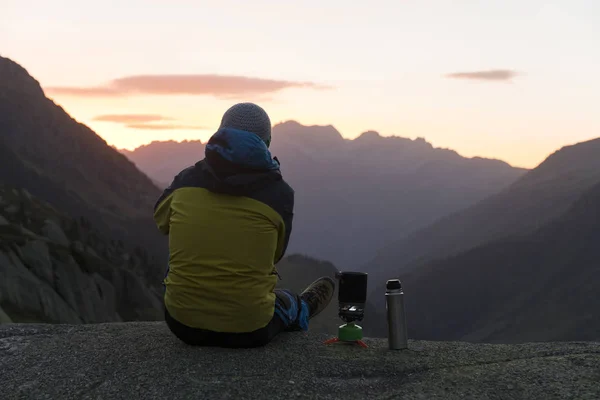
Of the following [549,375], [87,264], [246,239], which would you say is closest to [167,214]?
[246,239]

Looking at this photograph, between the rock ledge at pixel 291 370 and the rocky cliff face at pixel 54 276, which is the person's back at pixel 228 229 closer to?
the rock ledge at pixel 291 370

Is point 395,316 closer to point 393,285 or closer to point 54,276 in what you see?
point 393,285

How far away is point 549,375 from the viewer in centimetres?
646

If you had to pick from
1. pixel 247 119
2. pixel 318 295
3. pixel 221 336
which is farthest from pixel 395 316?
pixel 247 119

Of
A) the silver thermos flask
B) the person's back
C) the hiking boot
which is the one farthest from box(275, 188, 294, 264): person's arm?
the hiking boot

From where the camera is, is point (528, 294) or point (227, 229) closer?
point (227, 229)

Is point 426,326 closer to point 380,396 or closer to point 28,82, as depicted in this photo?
Result: point 28,82

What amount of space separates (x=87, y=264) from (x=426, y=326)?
154m

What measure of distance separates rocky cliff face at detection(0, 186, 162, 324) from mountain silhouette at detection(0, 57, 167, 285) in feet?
172

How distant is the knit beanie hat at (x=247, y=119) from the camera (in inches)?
268

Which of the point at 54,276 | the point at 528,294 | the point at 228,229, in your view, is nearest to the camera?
the point at 228,229

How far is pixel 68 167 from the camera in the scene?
13938 cm

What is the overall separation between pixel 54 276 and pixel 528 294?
161 m

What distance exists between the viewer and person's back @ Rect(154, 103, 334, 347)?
21.5 feet
